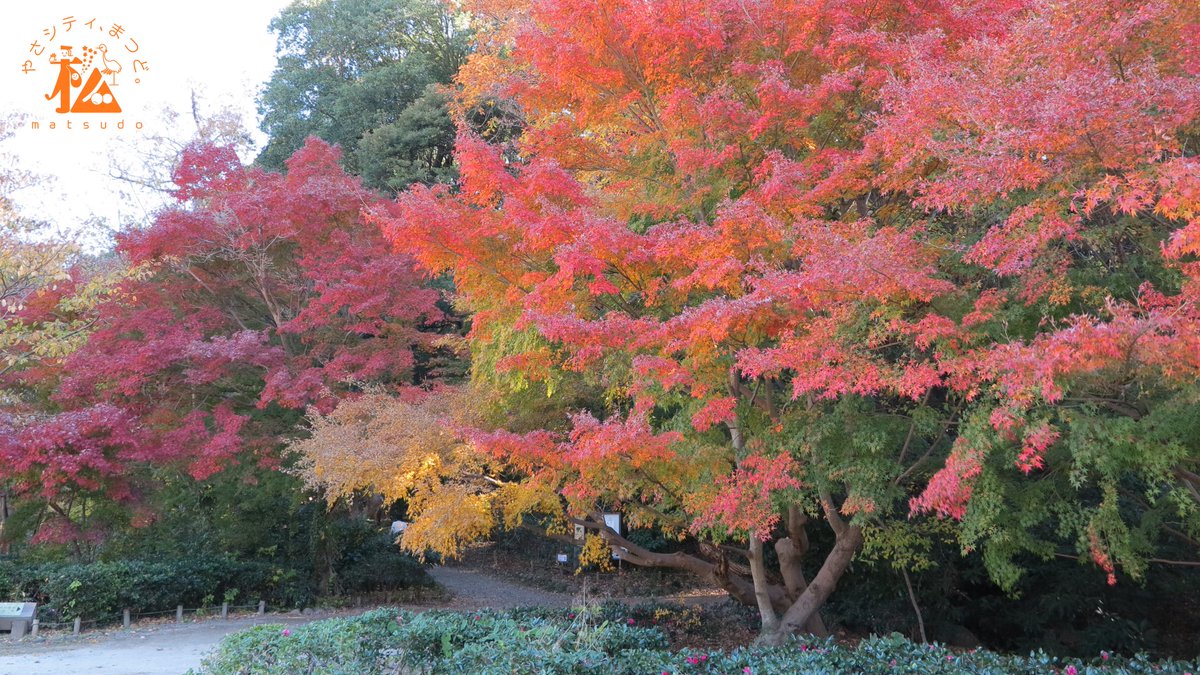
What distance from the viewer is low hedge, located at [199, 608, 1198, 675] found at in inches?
228

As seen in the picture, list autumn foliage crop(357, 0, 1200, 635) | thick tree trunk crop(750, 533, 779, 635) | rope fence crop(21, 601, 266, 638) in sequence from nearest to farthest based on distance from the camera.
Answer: autumn foliage crop(357, 0, 1200, 635) < thick tree trunk crop(750, 533, 779, 635) < rope fence crop(21, 601, 266, 638)

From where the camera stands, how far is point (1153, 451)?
16.1 ft

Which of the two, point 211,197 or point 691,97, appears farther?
point 211,197

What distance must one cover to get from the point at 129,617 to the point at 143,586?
467 millimetres

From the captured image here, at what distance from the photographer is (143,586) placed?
12.2 meters

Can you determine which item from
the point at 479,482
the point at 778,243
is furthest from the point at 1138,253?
the point at 479,482

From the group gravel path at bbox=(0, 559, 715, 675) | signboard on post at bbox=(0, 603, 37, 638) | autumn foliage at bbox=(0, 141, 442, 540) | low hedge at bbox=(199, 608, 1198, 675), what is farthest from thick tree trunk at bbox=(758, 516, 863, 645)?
signboard on post at bbox=(0, 603, 37, 638)

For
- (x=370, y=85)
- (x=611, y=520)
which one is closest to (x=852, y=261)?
(x=611, y=520)

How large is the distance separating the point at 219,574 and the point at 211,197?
20.6 feet

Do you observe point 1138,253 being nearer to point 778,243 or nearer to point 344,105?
point 778,243

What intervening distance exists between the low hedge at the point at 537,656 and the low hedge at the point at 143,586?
627 centimetres

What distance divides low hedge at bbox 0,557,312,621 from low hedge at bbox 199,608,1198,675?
627cm

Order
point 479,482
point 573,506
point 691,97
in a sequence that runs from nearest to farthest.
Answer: point 691,97
point 573,506
point 479,482

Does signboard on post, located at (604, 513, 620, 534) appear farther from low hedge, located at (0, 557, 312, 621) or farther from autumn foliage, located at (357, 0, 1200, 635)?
low hedge, located at (0, 557, 312, 621)
